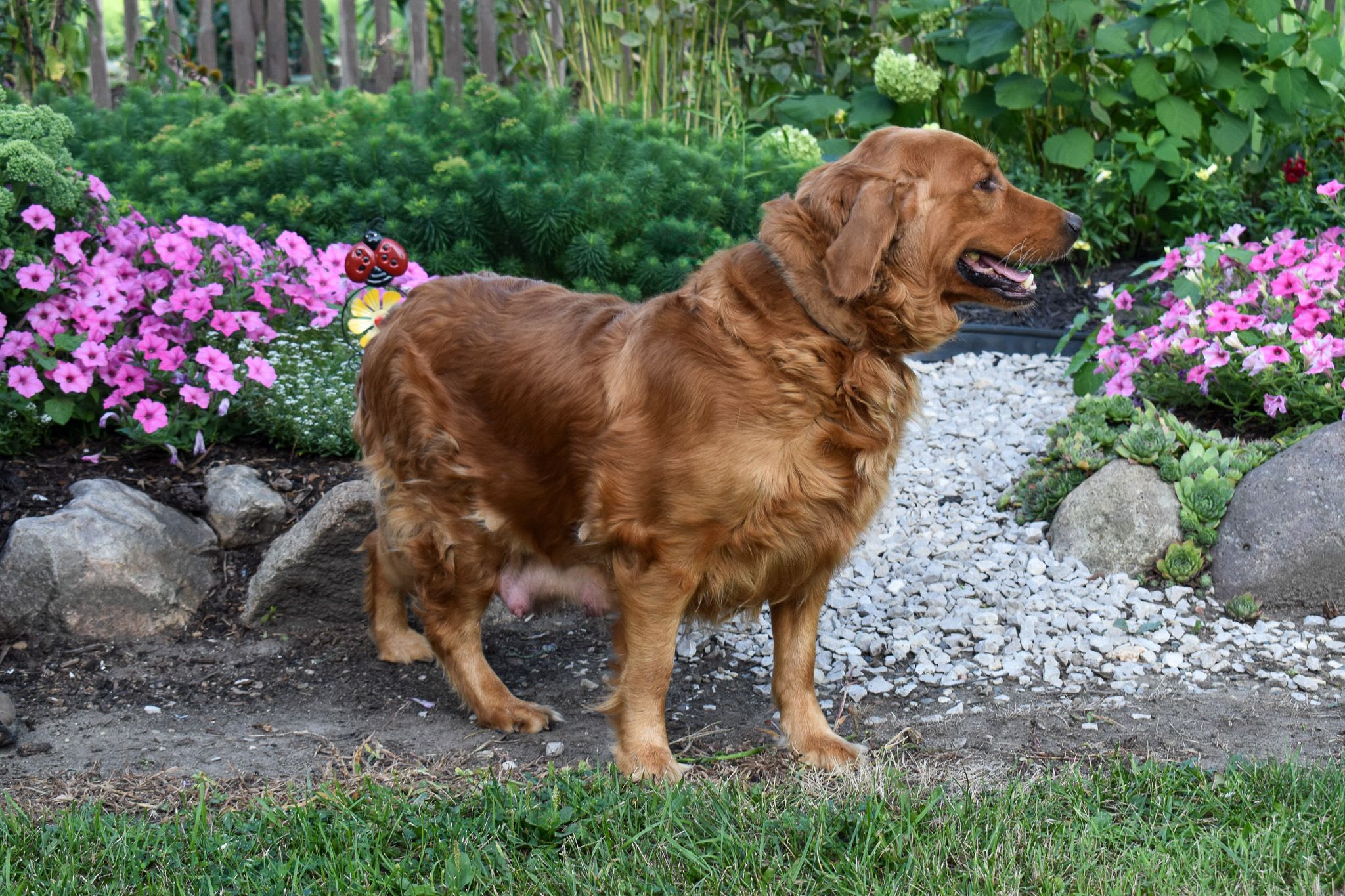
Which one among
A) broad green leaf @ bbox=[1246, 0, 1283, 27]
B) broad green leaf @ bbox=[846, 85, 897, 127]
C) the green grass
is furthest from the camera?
broad green leaf @ bbox=[846, 85, 897, 127]

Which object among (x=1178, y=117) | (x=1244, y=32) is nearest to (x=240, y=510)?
(x=1178, y=117)

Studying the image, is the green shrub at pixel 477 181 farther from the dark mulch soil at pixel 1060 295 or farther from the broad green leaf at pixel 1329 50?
the broad green leaf at pixel 1329 50

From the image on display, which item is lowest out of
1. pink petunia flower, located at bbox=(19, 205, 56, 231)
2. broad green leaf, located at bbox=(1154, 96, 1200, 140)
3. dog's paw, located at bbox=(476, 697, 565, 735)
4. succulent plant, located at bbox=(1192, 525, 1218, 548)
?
dog's paw, located at bbox=(476, 697, 565, 735)

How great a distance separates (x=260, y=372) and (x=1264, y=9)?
4991mm

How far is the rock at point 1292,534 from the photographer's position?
4070mm

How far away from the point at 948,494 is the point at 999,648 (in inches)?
48.6

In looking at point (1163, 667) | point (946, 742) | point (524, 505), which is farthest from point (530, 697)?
point (1163, 667)

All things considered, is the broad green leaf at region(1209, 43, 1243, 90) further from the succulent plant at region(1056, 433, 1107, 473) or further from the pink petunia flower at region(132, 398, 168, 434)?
the pink petunia flower at region(132, 398, 168, 434)

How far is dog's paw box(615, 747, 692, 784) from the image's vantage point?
3.16m

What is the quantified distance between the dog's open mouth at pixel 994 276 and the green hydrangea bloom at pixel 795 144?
3.84 metres

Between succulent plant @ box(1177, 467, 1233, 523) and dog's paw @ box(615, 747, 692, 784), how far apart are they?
2.13 meters

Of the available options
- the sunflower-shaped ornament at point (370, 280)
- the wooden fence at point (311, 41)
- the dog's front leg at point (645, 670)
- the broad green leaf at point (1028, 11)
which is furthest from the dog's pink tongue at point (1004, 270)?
the wooden fence at point (311, 41)

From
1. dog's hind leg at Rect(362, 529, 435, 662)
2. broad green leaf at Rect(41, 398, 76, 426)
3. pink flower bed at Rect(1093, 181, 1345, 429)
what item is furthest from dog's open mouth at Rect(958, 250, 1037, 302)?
broad green leaf at Rect(41, 398, 76, 426)

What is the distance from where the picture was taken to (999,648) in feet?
13.3
